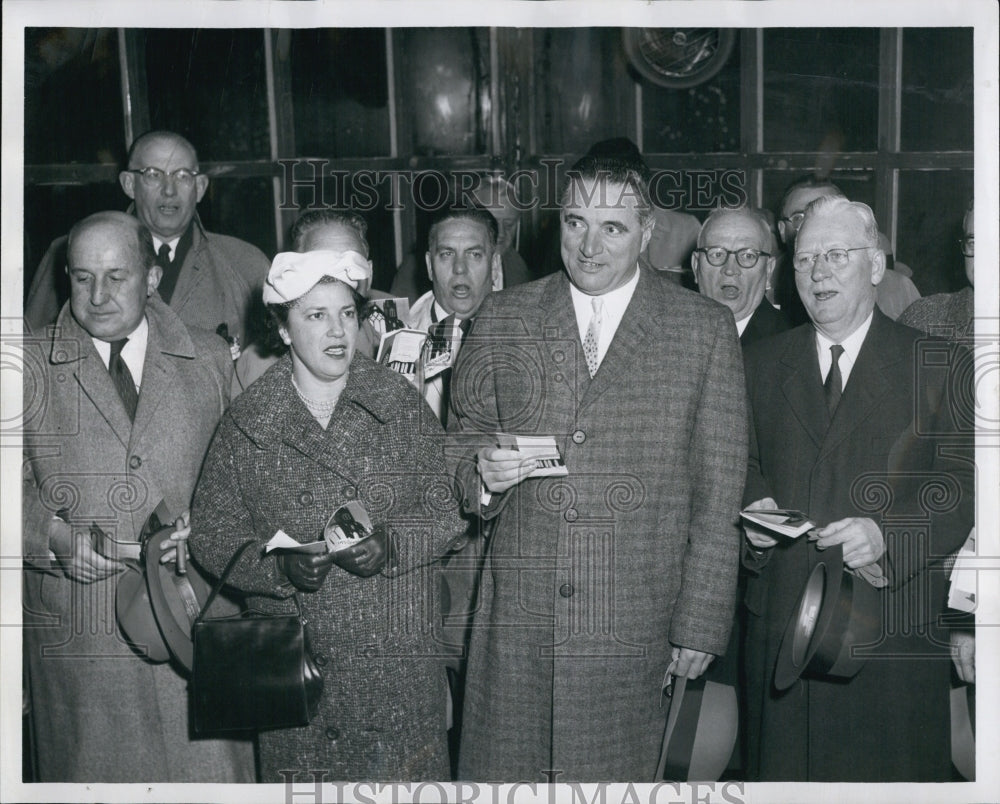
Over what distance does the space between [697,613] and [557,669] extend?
41 cm

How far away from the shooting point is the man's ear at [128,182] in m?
3.36

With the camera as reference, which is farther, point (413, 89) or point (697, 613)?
point (413, 89)

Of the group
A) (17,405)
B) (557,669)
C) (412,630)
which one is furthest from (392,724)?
(17,405)

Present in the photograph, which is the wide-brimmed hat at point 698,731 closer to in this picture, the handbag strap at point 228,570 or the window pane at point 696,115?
the handbag strap at point 228,570

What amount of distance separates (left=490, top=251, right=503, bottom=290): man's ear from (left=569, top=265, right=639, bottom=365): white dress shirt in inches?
18.4

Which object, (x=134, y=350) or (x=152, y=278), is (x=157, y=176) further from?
(x=134, y=350)

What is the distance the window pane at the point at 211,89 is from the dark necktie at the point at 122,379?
2.80 feet

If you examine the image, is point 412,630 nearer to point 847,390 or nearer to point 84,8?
point 847,390

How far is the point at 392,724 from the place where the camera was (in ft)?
9.06

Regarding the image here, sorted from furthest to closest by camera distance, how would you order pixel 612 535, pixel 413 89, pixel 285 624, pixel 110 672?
1. pixel 413 89
2. pixel 110 672
3. pixel 612 535
4. pixel 285 624

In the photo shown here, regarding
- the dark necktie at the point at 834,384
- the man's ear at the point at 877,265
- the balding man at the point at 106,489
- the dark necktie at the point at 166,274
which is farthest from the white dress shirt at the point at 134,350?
the man's ear at the point at 877,265

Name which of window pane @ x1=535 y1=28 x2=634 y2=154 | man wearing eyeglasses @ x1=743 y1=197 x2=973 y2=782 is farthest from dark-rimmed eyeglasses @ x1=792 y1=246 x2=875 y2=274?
window pane @ x1=535 y1=28 x2=634 y2=154

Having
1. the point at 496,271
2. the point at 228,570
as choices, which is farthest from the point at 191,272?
the point at 228,570

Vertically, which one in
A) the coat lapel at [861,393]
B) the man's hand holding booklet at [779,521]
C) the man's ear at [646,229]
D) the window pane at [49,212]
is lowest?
the man's hand holding booklet at [779,521]
